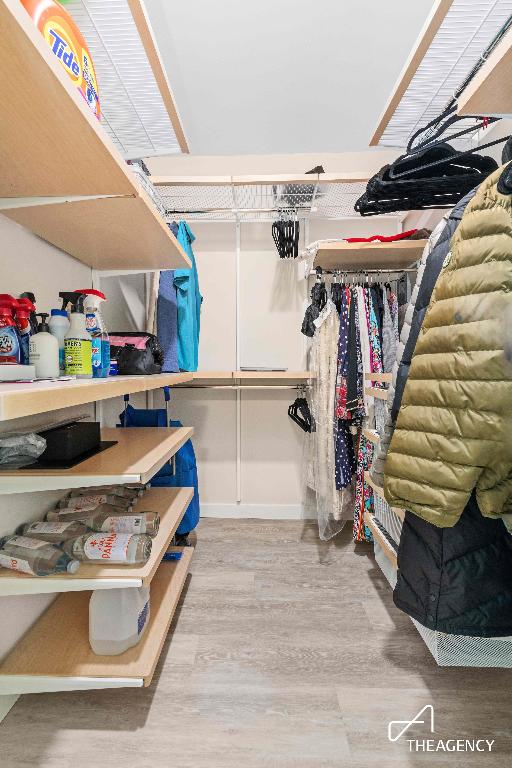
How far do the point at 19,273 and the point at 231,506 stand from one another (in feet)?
6.46

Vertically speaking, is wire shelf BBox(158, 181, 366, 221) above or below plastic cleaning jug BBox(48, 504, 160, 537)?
above

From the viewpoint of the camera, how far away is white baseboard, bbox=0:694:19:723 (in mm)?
1106

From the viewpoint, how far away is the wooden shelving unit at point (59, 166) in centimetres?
62

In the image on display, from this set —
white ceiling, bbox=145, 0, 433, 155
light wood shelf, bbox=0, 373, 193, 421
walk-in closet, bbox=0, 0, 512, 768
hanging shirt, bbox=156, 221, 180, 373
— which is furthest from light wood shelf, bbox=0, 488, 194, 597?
white ceiling, bbox=145, 0, 433, 155

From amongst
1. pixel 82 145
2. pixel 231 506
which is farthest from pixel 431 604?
pixel 231 506

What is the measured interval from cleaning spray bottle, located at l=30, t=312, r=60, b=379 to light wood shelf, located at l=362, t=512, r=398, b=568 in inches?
47.8

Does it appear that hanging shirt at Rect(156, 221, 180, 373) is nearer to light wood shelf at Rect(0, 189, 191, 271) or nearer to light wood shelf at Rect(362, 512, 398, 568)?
light wood shelf at Rect(0, 189, 191, 271)

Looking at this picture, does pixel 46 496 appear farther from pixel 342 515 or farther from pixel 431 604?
pixel 342 515

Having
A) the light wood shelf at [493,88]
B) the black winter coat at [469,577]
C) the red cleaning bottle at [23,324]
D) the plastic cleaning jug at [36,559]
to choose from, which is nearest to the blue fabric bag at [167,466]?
the plastic cleaning jug at [36,559]

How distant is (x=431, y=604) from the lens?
0.85 meters

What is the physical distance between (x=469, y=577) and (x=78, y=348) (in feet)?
3.41

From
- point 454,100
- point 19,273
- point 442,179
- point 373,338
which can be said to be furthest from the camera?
point 373,338

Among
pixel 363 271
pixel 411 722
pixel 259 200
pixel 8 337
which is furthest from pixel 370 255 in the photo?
pixel 411 722

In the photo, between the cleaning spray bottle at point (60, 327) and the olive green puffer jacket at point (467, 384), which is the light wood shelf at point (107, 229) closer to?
the cleaning spray bottle at point (60, 327)
